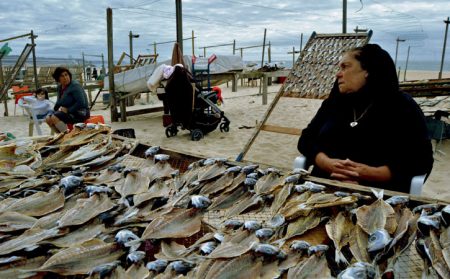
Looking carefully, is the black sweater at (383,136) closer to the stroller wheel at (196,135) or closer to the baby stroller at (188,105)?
the baby stroller at (188,105)

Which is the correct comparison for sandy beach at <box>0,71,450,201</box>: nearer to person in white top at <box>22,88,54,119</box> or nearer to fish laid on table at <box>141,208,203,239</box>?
person in white top at <box>22,88,54,119</box>

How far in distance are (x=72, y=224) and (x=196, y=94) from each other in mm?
6966

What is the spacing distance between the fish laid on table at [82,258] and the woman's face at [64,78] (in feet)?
20.8

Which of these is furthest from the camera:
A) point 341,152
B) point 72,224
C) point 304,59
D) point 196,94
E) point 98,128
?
point 196,94

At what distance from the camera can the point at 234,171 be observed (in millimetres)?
2363

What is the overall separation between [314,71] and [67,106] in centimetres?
468

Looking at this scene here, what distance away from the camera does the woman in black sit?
2.66 m

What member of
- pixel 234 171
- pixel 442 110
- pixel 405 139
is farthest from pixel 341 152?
pixel 442 110

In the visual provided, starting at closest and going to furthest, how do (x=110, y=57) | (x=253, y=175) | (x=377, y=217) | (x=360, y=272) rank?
(x=360, y=272) < (x=377, y=217) < (x=253, y=175) < (x=110, y=57)

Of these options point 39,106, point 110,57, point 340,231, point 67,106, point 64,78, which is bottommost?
point 39,106

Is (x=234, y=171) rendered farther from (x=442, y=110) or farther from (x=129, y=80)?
(x=129, y=80)

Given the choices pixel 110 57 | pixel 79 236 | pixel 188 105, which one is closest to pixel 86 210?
pixel 79 236

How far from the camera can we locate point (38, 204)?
2039mm

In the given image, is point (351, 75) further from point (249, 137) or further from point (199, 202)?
point (249, 137)
